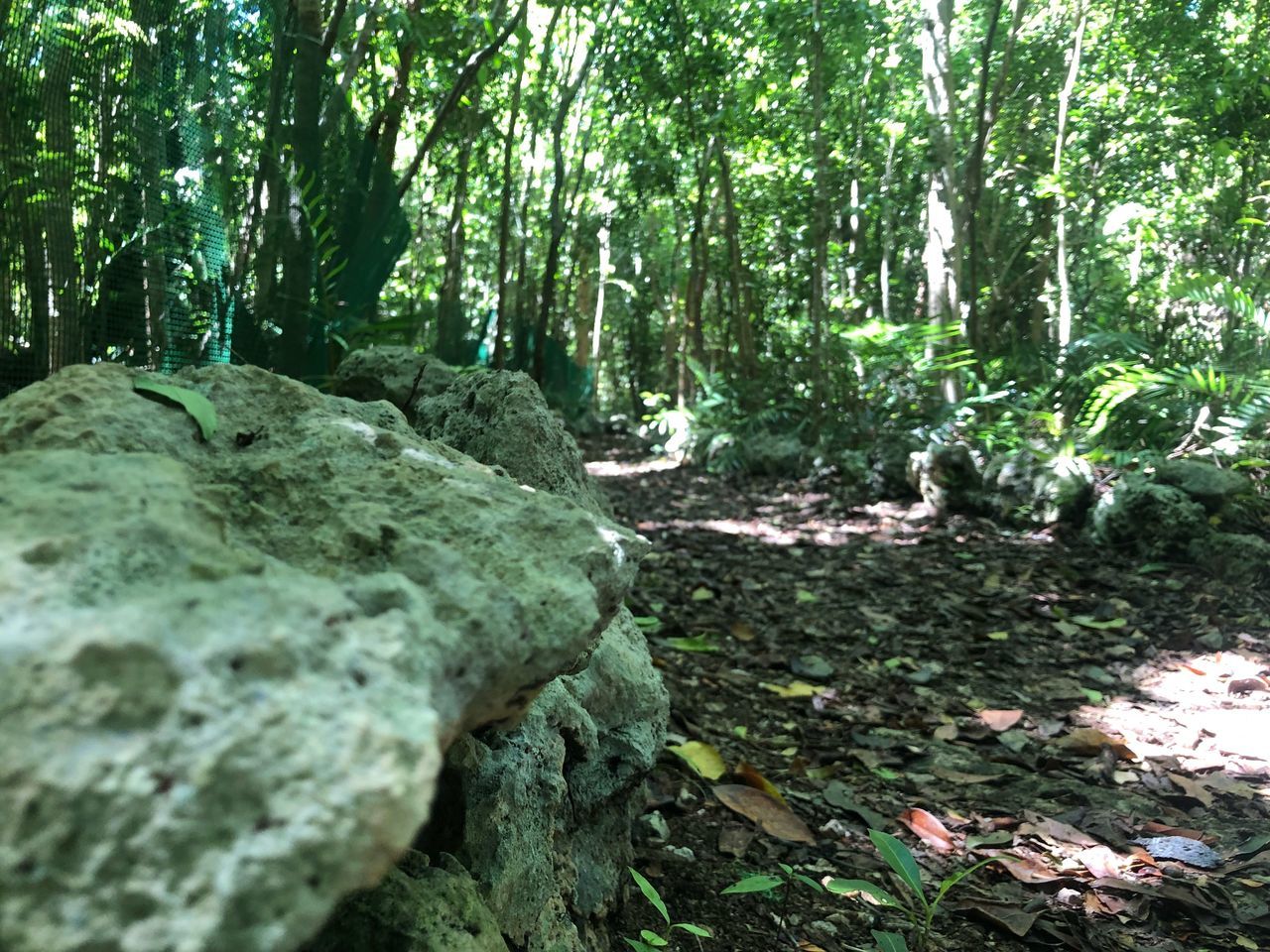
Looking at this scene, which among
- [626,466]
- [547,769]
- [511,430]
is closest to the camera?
[547,769]

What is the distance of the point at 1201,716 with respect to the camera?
2.96m

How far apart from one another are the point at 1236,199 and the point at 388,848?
1140 centimetres

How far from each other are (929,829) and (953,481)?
12.9ft

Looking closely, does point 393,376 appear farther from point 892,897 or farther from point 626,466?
point 626,466

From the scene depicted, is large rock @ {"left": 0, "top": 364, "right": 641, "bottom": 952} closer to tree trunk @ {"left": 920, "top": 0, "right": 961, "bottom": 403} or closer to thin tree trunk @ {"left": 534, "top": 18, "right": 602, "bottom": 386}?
tree trunk @ {"left": 920, "top": 0, "right": 961, "bottom": 403}

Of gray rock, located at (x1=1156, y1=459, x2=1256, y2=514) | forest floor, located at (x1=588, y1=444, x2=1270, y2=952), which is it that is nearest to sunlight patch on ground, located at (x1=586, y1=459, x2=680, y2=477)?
forest floor, located at (x1=588, y1=444, x2=1270, y2=952)

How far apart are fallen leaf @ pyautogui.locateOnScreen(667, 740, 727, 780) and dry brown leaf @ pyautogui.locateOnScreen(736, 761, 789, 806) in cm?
5

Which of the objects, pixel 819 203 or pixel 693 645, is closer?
pixel 693 645

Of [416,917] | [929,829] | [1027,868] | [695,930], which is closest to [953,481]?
[929,829]

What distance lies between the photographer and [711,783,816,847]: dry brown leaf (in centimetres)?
211

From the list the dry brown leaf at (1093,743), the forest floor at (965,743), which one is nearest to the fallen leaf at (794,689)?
the forest floor at (965,743)

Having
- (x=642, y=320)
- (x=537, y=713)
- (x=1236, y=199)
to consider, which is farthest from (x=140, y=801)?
(x=642, y=320)

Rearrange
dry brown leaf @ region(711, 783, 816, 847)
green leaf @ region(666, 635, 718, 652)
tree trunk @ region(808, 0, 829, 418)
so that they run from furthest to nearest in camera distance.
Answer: tree trunk @ region(808, 0, 829, 418)
green leaf @ region(666, 635, 718, 652)
dry brown leaf @ region(711, 783, 816, 847)

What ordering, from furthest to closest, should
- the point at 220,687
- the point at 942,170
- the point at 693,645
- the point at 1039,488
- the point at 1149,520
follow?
1. the point at 942,170
2. the point at 1039,488
3. the point at 1149,520
4. the point at 693,645
5. the point at 220,687
